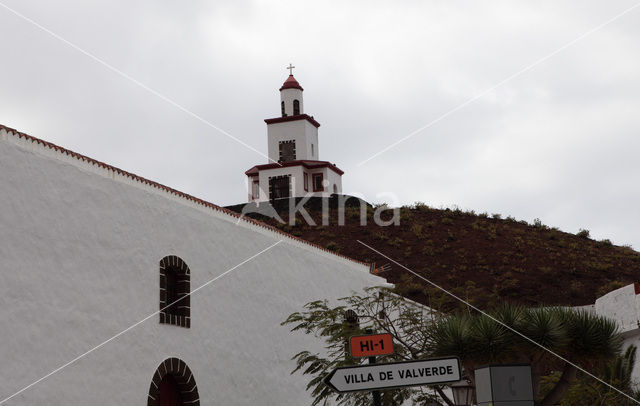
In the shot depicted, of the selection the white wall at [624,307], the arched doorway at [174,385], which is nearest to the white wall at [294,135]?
the white wall at [624,307]

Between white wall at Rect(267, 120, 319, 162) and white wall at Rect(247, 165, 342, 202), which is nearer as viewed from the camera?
white wall at Rect(247, 165, 342, 202)

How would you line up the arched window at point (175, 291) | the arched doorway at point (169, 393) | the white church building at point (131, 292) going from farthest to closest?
the arched window at point (175, 291), the arched doorway at point (169, 393), the white church building at point (131, 292)

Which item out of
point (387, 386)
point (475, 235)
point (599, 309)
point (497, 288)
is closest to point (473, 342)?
point (387, 386)

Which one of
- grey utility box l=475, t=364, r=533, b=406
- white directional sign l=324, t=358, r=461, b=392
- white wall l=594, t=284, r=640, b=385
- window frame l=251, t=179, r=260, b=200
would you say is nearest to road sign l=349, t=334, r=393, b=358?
white directional sign l=324, t=358, r=461, b=392

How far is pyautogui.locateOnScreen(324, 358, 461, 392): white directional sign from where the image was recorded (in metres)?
7.25

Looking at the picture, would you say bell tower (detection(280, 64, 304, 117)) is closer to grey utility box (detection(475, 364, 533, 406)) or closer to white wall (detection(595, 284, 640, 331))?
white wall (detection(595, 284, 640, 331))

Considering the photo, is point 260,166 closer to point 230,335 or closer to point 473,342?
point 230,335

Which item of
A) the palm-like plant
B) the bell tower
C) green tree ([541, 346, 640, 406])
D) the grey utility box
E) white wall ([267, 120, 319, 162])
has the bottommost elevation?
the grey utility box

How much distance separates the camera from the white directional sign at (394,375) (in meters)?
7.25

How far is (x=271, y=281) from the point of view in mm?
21578

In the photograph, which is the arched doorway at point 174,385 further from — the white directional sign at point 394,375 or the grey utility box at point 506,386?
the grey utility box at point 506,386

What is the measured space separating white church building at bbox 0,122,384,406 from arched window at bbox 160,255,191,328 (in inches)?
1.0

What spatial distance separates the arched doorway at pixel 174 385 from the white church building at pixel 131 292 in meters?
0.03

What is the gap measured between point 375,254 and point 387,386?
132 feet
